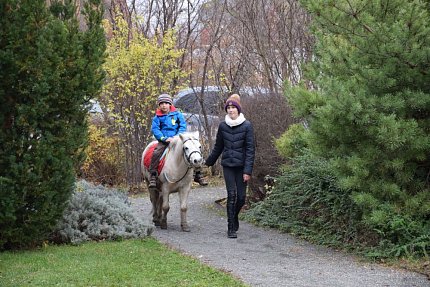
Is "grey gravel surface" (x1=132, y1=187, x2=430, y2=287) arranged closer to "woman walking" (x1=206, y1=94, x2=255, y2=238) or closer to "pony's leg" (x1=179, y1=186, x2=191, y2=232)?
"pony's leg" (x1=179, y1=186, x2=191, y2=232)

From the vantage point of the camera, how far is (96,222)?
889 cm

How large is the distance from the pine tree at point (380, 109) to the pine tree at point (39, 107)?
10.5ft

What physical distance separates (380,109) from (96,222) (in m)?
4.45

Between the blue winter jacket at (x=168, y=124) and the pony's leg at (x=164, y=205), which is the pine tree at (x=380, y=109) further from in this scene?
the pony's leg at (x=164, y=205)

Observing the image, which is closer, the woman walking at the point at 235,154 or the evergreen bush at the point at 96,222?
the evergreen bush at the point at 96,222

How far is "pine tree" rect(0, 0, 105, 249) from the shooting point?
24.1ft

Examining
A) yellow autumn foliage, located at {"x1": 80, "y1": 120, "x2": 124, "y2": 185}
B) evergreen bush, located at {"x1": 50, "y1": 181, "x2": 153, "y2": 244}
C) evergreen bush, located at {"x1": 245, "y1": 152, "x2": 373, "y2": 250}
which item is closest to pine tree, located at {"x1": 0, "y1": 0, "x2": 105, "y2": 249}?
evergreen bush, located at {"x1": 50, "y1": 181, "x2": 153, "y2": 244}

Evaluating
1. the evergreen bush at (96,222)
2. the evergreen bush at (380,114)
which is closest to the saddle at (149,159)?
the evergreen bush at (96,222)

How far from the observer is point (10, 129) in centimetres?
754

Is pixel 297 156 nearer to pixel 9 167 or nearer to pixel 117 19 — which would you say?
pixel 9 167

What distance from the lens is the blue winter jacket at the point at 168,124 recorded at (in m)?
10.0

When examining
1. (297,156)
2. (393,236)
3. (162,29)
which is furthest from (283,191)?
(162,29)

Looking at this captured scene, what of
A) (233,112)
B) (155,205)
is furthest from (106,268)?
(155,205)

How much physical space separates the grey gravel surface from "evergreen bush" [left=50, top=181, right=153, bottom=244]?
1.66 feet
